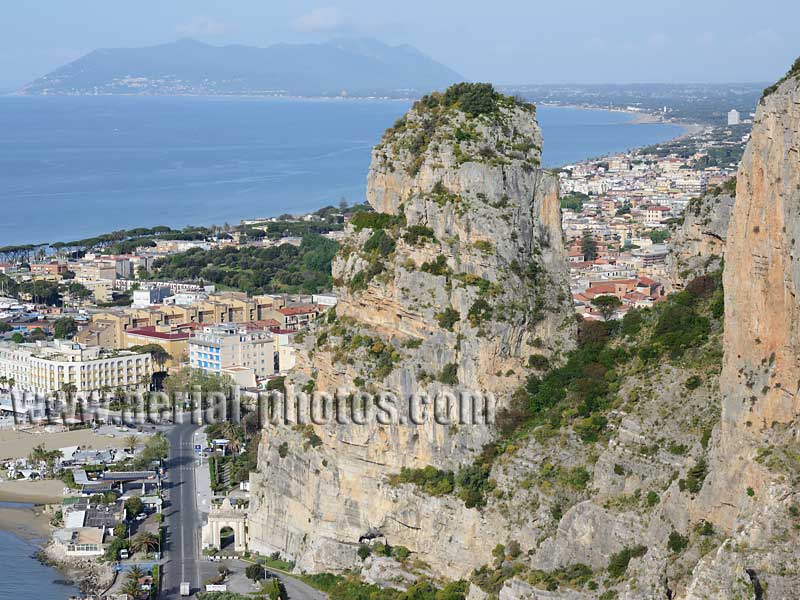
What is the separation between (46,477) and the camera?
133 feet

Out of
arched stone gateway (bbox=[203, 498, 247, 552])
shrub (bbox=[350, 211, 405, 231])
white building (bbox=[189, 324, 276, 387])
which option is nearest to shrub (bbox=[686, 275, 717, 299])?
shrub (bbox=[350, 211, 405, 231])

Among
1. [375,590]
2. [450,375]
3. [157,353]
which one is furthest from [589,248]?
A: [375,590]

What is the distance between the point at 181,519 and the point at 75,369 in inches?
633

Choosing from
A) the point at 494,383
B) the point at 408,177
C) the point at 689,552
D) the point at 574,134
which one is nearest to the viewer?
the point at 689,552

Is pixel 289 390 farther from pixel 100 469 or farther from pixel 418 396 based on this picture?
pixel 100 469

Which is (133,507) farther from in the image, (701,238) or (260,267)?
(260,267)

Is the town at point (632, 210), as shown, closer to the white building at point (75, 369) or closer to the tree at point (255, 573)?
the tree at point (255, 573)

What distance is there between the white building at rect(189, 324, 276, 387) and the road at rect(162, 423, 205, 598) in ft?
18.4

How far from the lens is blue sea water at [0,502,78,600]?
3122cm

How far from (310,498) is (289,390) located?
2.48 meters

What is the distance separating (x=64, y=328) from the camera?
56.6 meters

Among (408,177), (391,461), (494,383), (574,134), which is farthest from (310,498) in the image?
(574,134)

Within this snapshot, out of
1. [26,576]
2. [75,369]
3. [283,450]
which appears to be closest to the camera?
[283,450]

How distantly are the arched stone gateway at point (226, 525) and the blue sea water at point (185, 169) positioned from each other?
6243cm
